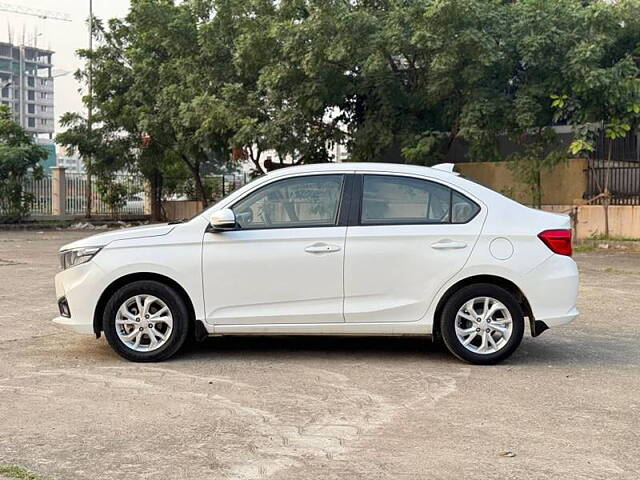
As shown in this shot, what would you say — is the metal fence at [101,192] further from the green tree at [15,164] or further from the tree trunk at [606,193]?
the tree trunk at [606,193]

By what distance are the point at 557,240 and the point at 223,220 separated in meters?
2.85

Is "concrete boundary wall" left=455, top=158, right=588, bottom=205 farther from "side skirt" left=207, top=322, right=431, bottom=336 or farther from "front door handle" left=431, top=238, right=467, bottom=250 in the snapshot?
"side skirt" left=207, top=322, right=431, bottom=336

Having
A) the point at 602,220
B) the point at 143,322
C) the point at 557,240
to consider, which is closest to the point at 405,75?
the point at 602,220

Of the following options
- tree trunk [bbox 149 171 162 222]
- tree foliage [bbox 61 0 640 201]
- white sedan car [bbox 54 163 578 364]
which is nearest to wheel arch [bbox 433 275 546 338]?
white sedan car [bbox 54 163 578 364]

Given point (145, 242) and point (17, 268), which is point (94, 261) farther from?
point (17, 268)

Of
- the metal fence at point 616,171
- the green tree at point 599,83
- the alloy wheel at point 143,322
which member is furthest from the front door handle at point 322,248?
the metal fence at point 616,171

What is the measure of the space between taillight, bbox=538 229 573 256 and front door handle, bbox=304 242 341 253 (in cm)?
175

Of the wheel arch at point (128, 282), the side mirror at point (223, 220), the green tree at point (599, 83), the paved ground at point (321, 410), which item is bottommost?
the paved ground at point (321, 410)

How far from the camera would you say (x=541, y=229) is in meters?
6.59

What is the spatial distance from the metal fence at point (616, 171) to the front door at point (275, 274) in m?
14.8

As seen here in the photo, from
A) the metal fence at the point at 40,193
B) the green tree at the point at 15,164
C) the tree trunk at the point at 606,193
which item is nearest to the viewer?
the tree trunk at the point at 606,193

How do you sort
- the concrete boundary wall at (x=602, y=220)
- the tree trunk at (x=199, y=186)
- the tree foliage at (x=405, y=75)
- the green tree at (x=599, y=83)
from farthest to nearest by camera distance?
the tree trunk at (x=199, y=186) < the concrete boundary wall at (x=602, y=220) < the tree foliage at (x=405, y=75) < the green tree at (x=599, y=83)

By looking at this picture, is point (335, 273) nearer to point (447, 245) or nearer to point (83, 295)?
point (447, 245)

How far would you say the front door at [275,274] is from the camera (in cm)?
652
